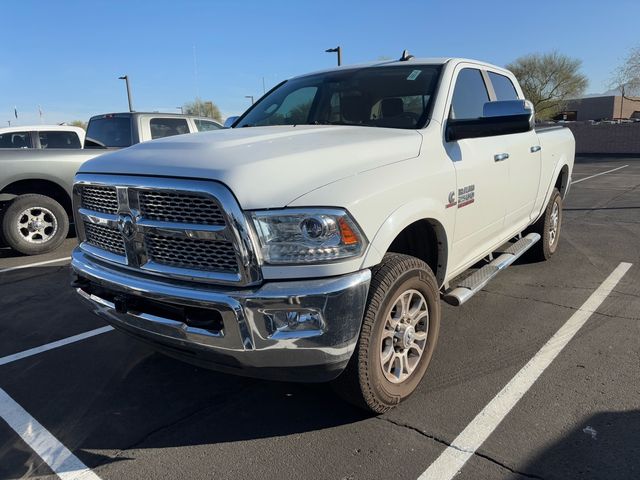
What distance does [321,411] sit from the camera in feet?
10.0

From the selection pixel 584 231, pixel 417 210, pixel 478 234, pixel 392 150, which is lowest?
pixel 584 231

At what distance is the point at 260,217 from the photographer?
235cm

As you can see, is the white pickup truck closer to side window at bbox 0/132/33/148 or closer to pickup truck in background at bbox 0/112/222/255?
pickup truck in background at bbox 0/112/222/255

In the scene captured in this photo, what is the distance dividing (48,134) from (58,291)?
15.0 feet

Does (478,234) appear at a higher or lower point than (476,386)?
higher

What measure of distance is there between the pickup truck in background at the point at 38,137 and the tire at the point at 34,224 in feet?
6.80

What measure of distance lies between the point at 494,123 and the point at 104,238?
2.47 m

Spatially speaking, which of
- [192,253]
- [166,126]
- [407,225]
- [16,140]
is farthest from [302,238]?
[16,140]

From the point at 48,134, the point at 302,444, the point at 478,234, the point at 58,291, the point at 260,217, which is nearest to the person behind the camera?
the point at 260,217

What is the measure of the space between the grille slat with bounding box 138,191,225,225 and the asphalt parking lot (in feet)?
4.02

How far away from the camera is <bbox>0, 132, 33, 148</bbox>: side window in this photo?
8.82 meters

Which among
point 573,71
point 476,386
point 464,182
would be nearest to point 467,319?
point 476,386

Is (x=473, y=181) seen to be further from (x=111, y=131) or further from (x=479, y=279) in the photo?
(x=111, y=131)

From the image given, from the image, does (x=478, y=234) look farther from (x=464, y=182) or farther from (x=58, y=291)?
(x=58, y=291)
